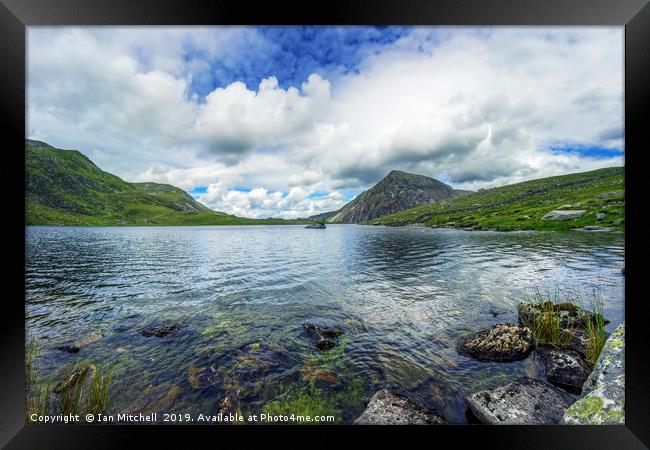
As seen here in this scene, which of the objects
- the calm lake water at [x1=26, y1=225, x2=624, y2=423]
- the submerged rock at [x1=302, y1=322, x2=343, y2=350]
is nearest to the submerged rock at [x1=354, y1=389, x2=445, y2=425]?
the calm lake water at [x1=26, y1=225, x2=624, y2=423]

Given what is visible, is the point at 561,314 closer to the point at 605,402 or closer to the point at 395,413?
the point at 605,402

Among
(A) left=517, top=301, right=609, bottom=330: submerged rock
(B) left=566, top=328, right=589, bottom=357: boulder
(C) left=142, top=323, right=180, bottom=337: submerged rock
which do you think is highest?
(A) left=517, top=301, right=609, bottom=330: submerged rock

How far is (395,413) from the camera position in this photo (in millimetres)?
5020

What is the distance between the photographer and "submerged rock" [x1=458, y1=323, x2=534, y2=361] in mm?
6938

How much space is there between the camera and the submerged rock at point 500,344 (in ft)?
22.8

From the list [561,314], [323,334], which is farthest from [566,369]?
[323,334]

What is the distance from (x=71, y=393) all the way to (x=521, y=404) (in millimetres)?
10894

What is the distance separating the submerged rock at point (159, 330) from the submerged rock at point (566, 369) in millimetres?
13072

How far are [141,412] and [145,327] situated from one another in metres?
5.38

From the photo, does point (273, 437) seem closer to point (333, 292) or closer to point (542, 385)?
point (542, 385)

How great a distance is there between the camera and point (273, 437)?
3.48 meters

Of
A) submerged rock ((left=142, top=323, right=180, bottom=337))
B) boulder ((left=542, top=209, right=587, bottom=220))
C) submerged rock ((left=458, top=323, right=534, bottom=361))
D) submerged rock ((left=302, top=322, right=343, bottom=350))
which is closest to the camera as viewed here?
submerged rock ((left=458, top=323, right=534, bottom=361))

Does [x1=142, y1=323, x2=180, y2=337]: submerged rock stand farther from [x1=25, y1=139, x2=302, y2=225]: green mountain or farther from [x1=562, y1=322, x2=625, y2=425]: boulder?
[x1=25, y1=139, x2=302, y2=225]: green mountain

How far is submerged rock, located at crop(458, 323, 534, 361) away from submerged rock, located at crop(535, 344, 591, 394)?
2.02 feet
